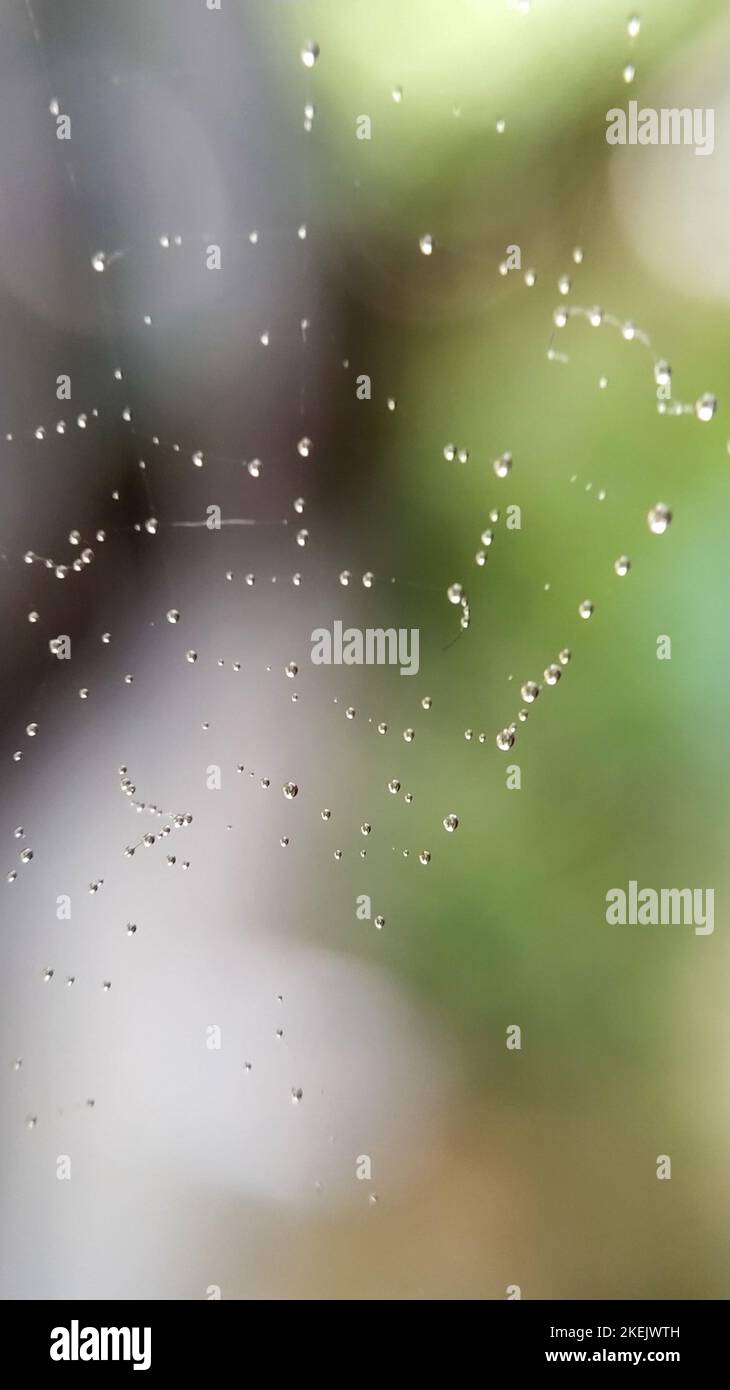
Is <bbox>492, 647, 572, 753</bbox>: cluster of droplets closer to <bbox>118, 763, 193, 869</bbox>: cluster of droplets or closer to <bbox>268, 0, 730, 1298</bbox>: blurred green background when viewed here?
<bbox>268, 0, 730, 1298</bbox>: blurred green background

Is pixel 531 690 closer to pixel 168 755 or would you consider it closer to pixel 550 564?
pixel 550 564

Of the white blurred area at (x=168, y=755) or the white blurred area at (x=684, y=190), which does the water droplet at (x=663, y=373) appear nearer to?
the white blurred area at (x=684, y=190)

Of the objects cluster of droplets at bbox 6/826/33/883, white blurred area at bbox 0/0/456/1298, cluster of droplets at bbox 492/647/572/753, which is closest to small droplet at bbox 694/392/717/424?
cluster of droplets at bbox 492/647/572/753

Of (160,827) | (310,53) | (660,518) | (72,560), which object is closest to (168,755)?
(160,827)

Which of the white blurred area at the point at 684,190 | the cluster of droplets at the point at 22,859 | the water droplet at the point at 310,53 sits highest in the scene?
the water droplet at the point at 310,53

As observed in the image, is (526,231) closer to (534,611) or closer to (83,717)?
(534,611)

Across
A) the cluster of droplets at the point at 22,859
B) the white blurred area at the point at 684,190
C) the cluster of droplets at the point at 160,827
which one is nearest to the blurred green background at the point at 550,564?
the white blurred area at the point at 684,190

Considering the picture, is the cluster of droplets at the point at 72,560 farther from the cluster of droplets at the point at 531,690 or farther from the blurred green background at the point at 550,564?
the cluster of droplets at the point at 531,690

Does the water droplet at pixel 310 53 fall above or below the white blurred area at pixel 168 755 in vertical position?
above
